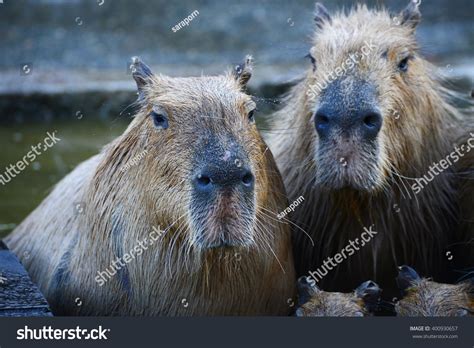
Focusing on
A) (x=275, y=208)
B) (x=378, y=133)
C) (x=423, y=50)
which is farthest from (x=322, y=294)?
(x=423, y=50)

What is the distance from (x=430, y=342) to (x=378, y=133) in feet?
3.71

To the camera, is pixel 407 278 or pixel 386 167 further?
pixel 386 167

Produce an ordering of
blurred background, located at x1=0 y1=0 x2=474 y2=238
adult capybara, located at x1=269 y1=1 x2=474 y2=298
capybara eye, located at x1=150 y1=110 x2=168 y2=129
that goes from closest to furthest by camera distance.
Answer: capybara eye, located at x1=150 y1=110 x2=168 y2=129 < adult capybara, located at x1=269 y1=1 x2=474 y2=298 < blurred background, located at x1=0 y1=0 x2=474 y2=238

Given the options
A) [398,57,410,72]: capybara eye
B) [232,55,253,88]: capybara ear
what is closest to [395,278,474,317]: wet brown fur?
[398,57,410,72]: capybara eye

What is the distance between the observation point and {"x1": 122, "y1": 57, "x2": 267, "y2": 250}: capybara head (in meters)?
4.81

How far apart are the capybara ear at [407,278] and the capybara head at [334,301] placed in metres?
0.15

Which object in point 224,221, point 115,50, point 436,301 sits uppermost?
point 115,50

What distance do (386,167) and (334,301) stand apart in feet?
2.56

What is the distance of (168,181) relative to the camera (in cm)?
507

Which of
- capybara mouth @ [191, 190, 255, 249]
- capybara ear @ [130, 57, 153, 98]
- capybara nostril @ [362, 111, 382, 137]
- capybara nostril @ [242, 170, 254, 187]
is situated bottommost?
capybara mouth @ [191, 190, 255, 249]

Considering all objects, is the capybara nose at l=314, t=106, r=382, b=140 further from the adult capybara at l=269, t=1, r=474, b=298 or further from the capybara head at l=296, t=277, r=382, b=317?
the capybara head at l=296, t=277, r=382, b=317

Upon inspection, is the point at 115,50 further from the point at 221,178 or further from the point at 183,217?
the point at 221,178

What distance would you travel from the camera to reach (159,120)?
527 centimetres

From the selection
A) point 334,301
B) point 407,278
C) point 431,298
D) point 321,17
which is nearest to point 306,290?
point 334,301
